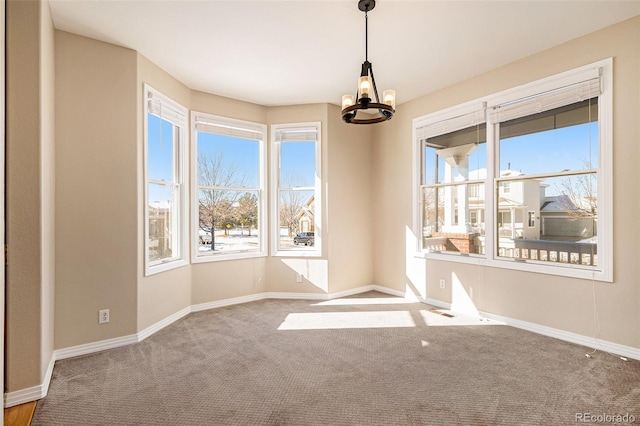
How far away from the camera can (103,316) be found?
329 cm

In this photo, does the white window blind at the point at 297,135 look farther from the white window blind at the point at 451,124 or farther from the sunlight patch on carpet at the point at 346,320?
the sunlight patch on carpet at the point at 346,320

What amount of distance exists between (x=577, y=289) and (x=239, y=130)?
432 cm

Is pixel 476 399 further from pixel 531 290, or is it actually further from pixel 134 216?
pixel 134 216

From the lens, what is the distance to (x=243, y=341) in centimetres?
349

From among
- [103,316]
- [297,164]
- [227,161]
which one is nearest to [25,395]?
[103,316]

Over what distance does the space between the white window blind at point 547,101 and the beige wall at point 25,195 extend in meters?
4.27

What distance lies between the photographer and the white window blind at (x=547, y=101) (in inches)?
131

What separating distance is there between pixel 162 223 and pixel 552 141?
4.29m

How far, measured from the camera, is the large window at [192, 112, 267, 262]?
4.65 meters

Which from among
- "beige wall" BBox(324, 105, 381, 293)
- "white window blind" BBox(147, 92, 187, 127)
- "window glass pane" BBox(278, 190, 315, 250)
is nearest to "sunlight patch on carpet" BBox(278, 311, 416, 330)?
"beige wall" BBox(324, 105, 381, 293)

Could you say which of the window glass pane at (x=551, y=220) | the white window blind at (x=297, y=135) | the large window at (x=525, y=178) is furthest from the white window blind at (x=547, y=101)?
the white window blind at (x=297, y=135)

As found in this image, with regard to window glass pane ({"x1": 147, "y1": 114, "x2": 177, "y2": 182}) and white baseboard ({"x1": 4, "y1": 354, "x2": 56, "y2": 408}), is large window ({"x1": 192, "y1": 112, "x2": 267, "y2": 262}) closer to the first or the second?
window glass pane ({"x1": 147, "y1": 114, "x2": 177, "y2": 182})

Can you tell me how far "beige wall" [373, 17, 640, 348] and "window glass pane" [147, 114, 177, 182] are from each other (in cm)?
309

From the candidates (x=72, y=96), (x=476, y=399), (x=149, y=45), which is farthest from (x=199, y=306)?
(x=476, y=399)
